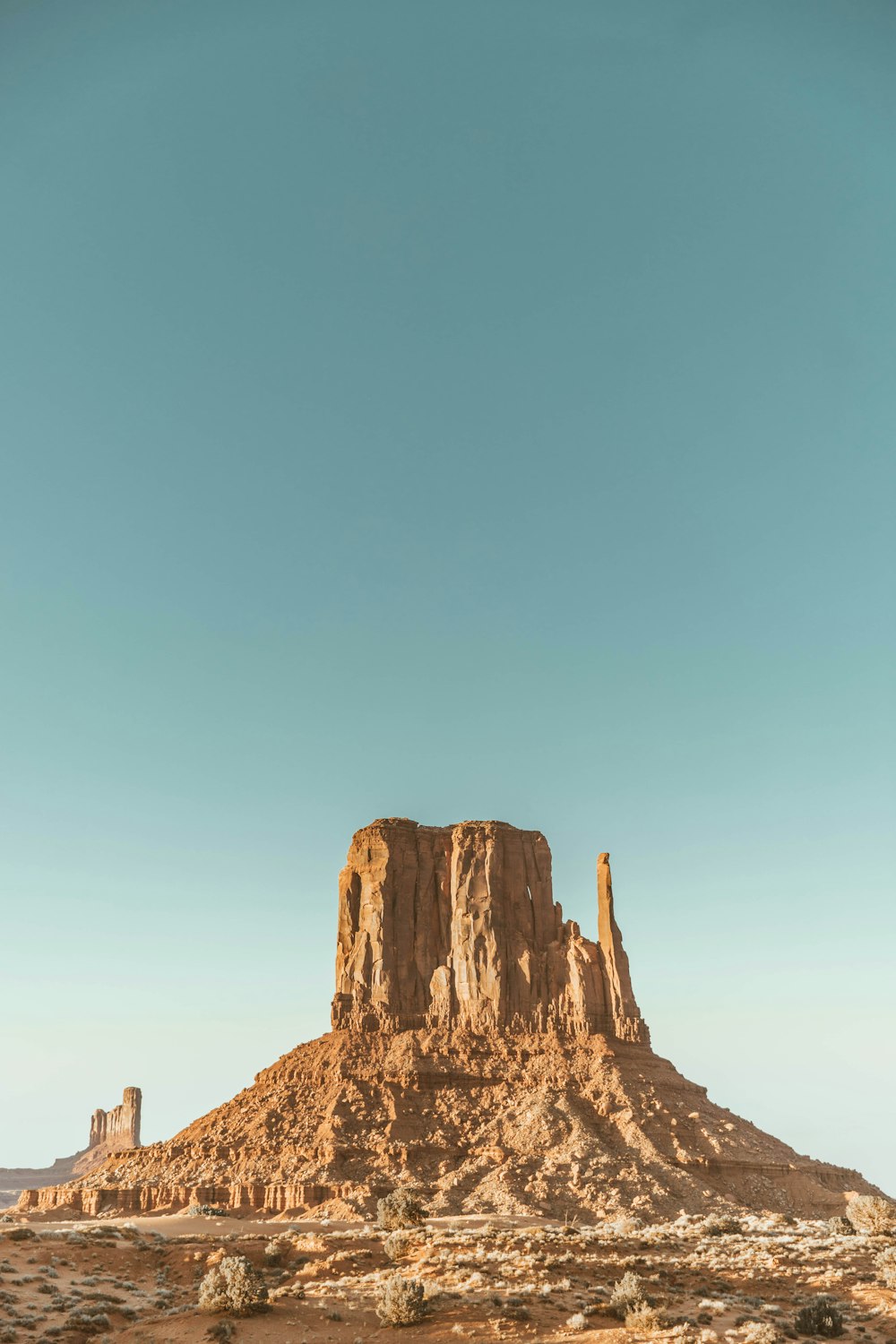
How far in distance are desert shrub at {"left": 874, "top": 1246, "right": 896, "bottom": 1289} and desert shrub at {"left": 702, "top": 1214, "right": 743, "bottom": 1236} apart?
10.8m

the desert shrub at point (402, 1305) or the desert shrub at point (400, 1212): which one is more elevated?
the desert shrub at point (400, 1212)

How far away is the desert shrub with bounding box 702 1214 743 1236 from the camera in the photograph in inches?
2190

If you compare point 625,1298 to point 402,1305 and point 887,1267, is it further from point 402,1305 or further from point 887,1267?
point 887,1267

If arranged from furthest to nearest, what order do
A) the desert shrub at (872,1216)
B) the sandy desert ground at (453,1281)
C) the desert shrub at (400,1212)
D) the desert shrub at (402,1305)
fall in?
the desert shrub at (872,1216), the desert shrub at (400,1212), the sandy desert ground at (453,1281), the desert shrub at (402,1305)

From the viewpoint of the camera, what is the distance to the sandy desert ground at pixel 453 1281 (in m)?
31.0

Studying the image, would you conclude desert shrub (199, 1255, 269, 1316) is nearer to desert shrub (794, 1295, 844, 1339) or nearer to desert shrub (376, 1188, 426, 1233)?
desert shrub (794, 1295, 844, 1339)

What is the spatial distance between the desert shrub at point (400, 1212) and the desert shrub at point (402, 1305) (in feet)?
66.6

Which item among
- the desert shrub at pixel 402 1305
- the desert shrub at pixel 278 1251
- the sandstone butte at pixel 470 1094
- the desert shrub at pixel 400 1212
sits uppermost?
the sandstone butte at pixel 470 1094

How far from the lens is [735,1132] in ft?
→ 274

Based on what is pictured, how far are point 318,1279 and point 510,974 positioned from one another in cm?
6039

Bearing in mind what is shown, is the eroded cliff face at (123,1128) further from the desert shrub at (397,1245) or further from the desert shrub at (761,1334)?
the desert shrub at (761,1334)

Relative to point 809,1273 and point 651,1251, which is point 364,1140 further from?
point 809,1273

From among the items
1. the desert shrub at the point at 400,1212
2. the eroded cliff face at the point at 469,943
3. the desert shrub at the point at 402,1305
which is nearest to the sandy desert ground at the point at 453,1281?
the desert shrub at the point at 402,1305

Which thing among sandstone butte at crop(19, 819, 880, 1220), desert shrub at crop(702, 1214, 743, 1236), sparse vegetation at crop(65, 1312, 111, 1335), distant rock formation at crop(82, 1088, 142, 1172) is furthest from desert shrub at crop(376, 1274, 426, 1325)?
distant rock formation at crop(82, 1088, 142, 1172)
